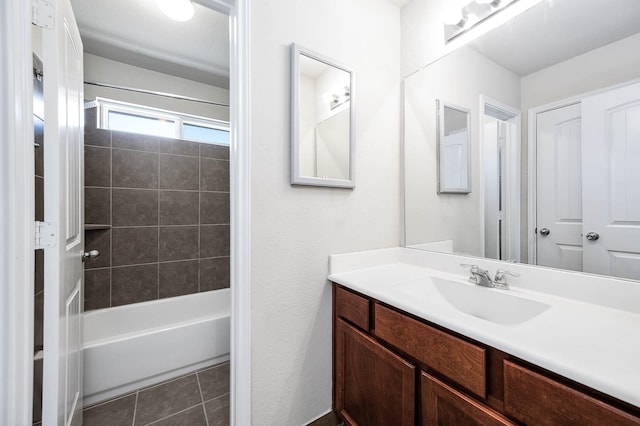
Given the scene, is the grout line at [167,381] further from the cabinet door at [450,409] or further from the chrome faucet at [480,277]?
the chrome faucet at [480,277]

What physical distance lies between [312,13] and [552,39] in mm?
1061

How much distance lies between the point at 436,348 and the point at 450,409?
17 cm

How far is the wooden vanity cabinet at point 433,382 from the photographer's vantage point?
0.54 m

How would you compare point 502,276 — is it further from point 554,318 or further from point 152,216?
point 152,216

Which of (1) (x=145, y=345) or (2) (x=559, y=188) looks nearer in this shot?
(2) (x=559, y=188)

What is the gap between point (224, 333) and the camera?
1.96 meters

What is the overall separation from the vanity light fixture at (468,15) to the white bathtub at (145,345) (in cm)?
237

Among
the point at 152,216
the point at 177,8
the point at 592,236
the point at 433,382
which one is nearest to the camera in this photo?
the point at 433,382

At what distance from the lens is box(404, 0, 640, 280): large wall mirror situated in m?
0.85

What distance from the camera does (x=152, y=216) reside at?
225cm

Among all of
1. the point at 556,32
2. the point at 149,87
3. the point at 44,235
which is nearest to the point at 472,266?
the point at 556,32

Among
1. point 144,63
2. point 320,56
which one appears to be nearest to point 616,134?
point 320,56

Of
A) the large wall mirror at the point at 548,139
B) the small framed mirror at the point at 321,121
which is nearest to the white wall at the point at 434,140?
the large wall mirror at the point at 548,139

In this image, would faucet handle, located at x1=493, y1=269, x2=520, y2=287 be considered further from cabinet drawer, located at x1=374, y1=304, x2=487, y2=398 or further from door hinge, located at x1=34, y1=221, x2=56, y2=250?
door hinge, located at x1=34, y1=221, x2=56, y2=250
